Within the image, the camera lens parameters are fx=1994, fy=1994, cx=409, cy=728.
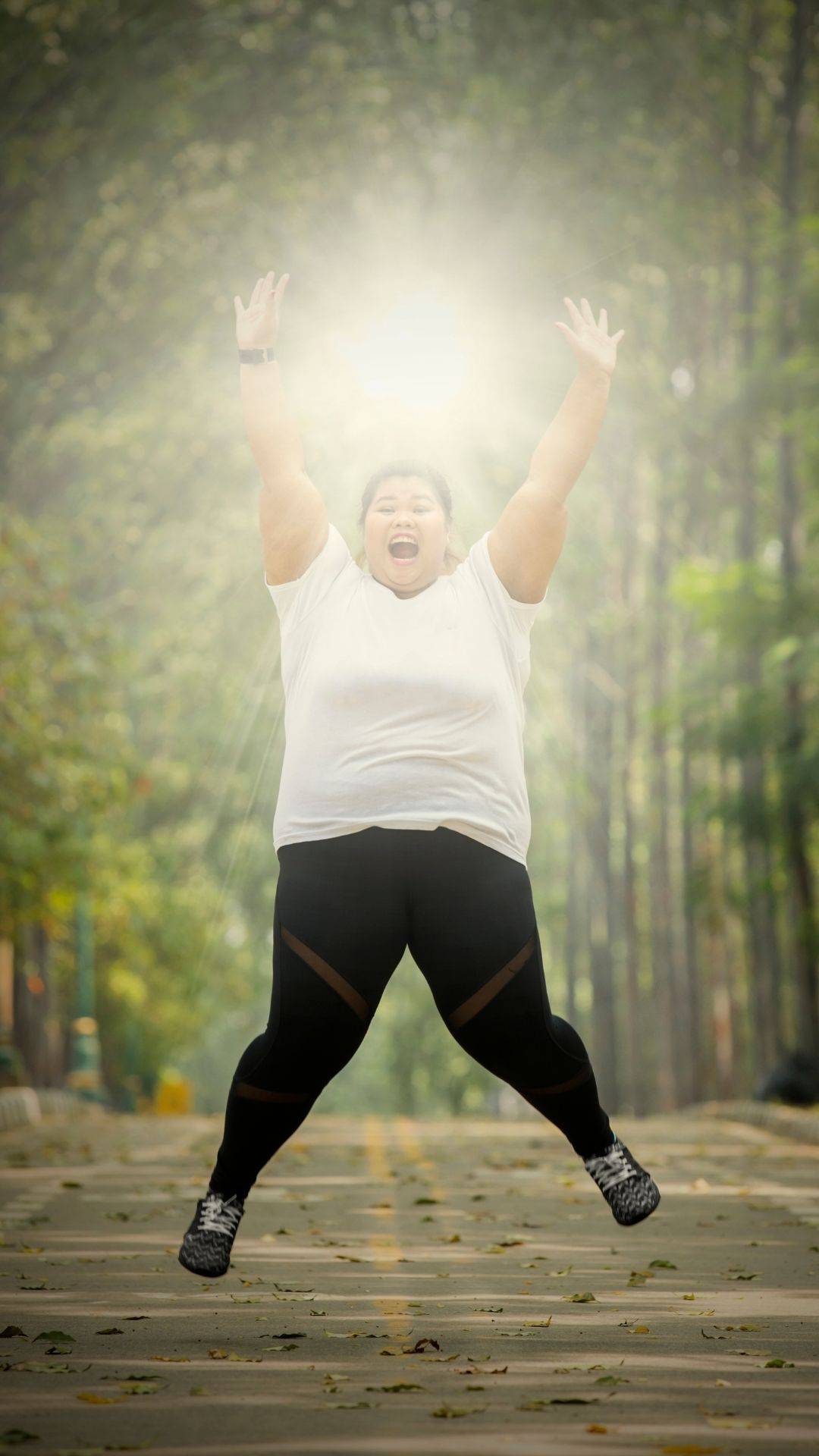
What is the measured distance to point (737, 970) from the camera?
150 feet

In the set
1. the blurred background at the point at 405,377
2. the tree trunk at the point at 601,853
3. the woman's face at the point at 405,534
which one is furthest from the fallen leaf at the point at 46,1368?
the tree trunk at the point at 601,853

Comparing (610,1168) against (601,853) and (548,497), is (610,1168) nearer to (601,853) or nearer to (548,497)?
(548,497)

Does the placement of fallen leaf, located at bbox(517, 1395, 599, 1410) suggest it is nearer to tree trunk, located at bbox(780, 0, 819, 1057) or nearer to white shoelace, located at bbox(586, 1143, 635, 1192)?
white shoelace, located at bbox(586, 1143, 635, 1192)

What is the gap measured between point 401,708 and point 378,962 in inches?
27.0

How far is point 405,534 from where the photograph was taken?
568 centimetres

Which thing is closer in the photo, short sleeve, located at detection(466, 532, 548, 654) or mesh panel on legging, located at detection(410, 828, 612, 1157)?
mesh panel on legging, located at detection(410, 828, 612, 1157)

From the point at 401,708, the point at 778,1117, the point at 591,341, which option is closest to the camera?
the point at 401,708

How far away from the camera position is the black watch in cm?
582

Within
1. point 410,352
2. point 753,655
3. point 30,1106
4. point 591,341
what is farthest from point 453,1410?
point 410,352

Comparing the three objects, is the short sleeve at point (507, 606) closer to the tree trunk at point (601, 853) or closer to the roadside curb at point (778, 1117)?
the roadside curb at point (778, 1117)

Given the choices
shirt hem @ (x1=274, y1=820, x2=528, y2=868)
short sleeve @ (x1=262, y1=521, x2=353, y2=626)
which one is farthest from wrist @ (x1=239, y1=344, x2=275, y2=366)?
shirt hem @ (x1=274, y1=820, x2=528, y2=868)

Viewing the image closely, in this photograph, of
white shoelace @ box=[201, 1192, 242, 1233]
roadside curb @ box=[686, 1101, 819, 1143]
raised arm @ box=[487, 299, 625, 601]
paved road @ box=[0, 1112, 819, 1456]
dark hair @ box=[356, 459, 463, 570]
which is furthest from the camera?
roadside curb @ box=[686, 1101, 819, 1143]

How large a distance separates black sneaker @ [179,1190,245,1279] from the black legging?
42mm

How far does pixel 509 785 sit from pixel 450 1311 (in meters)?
1.62
